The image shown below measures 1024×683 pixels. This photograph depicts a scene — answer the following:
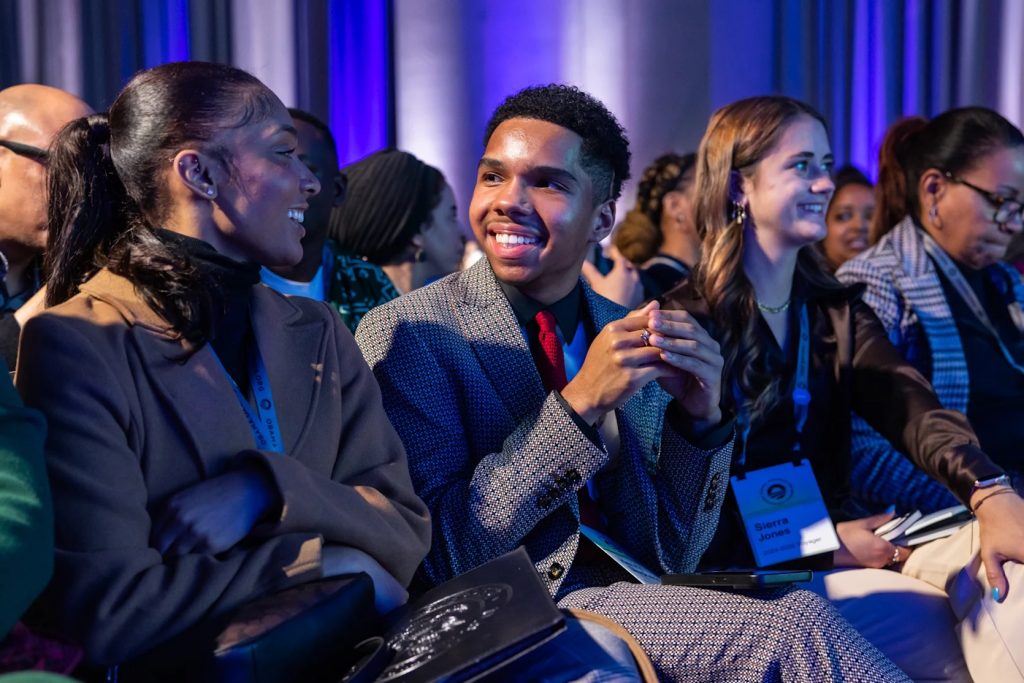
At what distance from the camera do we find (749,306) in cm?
255

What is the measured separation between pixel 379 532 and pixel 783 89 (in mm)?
4859

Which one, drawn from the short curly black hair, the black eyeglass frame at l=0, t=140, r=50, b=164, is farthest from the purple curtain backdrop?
the short curly black hair

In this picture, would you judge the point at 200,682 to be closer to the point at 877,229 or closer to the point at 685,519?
the point at 685,519

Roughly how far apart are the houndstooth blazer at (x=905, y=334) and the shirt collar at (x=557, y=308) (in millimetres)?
878

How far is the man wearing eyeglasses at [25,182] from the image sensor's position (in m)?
2.24

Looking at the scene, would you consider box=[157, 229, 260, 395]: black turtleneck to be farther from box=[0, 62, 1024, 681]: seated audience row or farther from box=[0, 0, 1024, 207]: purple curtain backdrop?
box=[0, 0, 1024, 207]: purple curtain backdrop

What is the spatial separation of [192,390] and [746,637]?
90 cm

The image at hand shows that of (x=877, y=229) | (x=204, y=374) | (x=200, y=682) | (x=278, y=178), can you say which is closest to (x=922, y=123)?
(x=877, y=229)

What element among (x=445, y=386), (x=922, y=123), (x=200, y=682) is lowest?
(x=200, y=682)

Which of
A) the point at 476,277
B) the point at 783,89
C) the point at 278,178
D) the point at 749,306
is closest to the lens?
the point at 278,178

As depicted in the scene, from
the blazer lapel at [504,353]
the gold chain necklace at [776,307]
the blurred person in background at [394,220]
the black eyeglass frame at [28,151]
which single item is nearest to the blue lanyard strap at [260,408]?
the blazer lapel at [504,353]

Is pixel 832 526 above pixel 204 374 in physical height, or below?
below

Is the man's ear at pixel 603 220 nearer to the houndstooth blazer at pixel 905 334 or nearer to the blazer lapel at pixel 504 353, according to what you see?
the blazer lapel at pixel 504 353

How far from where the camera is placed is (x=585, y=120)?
2.22 metres
